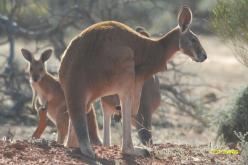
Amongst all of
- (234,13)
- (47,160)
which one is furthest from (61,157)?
(234,13)

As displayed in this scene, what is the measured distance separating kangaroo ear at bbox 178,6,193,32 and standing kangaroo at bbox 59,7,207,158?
56 cm

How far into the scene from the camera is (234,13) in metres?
11.0

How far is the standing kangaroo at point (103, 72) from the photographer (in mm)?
8500

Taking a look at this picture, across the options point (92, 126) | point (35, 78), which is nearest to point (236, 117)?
point (92, 126)

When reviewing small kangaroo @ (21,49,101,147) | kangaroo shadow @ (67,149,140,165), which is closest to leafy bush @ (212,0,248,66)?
small kangaroo @ (21,49,101,147)

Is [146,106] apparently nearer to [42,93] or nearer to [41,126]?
[42,93]

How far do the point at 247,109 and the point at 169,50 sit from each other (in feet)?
10.2

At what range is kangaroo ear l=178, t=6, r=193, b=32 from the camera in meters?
9.34

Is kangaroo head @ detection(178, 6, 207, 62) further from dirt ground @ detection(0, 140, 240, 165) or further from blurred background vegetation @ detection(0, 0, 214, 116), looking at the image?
blurred background vegetation @ detection(0, 0, 214, 116)

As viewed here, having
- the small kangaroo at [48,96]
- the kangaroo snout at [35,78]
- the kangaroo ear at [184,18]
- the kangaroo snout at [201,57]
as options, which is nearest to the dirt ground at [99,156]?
the kangaroo snout at [201,57]

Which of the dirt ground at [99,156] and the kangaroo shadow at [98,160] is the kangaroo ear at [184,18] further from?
the kangaroo shadow at [98,160]

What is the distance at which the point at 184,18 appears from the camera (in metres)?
9.37

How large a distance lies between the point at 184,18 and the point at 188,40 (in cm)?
26

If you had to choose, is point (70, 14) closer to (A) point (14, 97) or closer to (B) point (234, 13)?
(A) point (14, 97)
